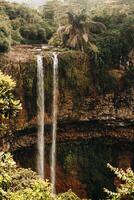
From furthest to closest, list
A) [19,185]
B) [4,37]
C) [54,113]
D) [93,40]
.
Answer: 1. [93,40]
2. [54,113]
3. [4,37]
4. [19,185]

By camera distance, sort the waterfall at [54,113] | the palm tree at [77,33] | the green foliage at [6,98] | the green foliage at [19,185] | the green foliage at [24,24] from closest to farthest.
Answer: the green foliage at [19,185] → the green foliage at [6,98] → the waterfall at [54,113] → the palm tree at [77,33] → the green foliage at [24,24]

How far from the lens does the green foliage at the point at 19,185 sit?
8703 millimetres

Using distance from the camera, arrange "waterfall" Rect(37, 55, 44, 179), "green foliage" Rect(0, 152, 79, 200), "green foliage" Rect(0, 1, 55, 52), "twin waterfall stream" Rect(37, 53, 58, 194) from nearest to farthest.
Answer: "green foliage" Rect(0, 152, 79, 200), "waterfall" Rect(37, 55, 44, 179), "twin waterfall stream" Rect(37, 53, 58, 194), "green foliage" Rect(0, 1, 55, 52)

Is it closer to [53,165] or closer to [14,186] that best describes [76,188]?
[53,165]

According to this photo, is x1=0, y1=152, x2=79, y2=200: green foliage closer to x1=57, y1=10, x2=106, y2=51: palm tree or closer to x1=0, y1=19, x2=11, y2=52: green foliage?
x1=0, y1=19, x2=11, y2=52: green foliage

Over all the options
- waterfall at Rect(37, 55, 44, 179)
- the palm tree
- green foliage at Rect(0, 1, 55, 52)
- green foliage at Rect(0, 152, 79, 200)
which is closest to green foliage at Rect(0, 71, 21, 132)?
green foliage at Rect(0, 152, 79, 200)

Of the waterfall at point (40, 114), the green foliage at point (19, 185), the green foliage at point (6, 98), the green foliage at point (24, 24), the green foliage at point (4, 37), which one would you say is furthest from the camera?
the green foliage at point (24, 24)

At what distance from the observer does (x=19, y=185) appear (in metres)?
12.2

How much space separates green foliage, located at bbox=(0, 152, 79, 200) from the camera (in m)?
8.70

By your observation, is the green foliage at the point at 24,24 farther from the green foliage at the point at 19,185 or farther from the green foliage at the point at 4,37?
the green foliage at the point at 19,185

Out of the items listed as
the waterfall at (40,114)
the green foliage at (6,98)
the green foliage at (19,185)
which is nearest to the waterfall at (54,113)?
the waterfall at (40,114)

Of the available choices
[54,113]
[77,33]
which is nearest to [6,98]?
[54,113]

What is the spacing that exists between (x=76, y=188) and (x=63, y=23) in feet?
31.6

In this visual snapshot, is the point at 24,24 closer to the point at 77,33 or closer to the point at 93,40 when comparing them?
the point at 77,33
